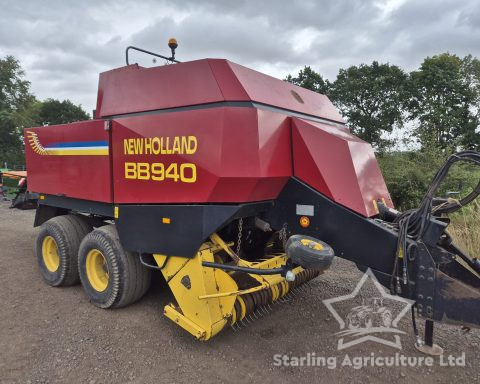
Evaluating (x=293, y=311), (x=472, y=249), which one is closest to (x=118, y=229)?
(x=293, y=311)

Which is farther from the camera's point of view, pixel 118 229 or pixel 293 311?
pixel 293 311

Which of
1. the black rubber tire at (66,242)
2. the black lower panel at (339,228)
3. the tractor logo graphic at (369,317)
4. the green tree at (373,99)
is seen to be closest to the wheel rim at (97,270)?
the black rubber tire at (66,242)

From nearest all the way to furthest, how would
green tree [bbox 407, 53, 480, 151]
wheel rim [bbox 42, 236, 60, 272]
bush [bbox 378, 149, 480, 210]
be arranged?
1. wheel rim [bbox 42, 236, 60, 272]
2. bush [bbox 378, 149, 480, 210]
3. green tree [bbox 407, 53, 480, 151]

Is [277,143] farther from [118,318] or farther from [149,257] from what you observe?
[118,318]

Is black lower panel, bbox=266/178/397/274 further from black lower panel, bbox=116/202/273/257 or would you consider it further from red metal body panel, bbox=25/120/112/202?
red metal body panel, bbox=25/120/112/202

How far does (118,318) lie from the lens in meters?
3.45

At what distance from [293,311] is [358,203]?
4.99ft

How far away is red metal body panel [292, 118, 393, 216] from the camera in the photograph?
2.74 metres

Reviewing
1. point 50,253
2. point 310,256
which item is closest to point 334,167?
point 310,256

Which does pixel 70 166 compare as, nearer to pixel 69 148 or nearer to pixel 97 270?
pixel 69 148

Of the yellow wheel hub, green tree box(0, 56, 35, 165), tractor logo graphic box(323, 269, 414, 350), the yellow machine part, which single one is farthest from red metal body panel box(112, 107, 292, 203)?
green tree box(0, 56, 35, 165)

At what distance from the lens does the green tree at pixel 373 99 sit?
22516 mm

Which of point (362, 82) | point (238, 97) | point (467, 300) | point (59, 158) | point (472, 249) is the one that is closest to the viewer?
point (467, 300)

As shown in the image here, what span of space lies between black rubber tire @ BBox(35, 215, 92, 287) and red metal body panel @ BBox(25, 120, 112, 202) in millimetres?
377
